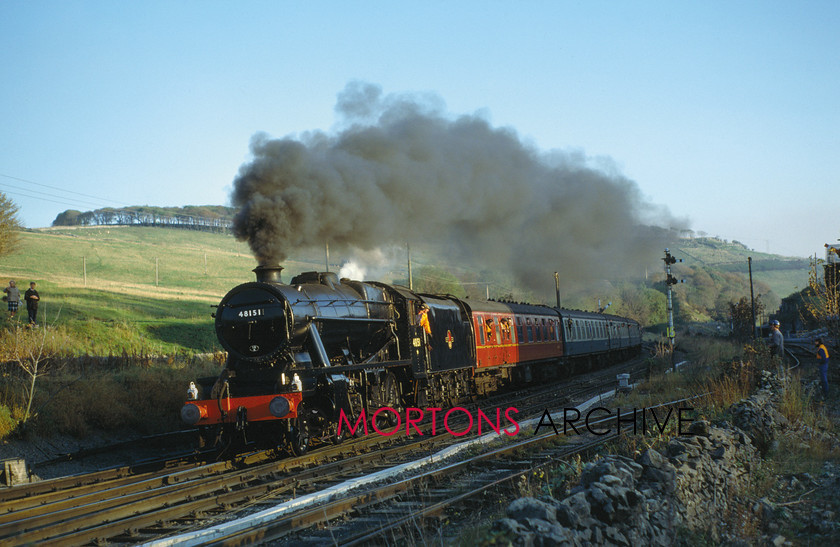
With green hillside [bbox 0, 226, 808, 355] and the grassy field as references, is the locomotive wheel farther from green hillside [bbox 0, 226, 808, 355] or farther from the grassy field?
the grassy field

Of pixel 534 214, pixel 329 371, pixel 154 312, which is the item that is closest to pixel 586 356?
pixel 534 214

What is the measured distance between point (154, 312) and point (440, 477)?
2765cm

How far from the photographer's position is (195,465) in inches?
420

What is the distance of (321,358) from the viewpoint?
11188 mm

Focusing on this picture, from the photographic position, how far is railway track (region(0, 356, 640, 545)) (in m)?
6.84

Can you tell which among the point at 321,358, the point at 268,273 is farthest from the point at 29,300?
the point at 321,358

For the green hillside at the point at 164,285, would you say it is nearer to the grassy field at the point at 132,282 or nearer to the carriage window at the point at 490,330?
the grassy field at the point at 132,282

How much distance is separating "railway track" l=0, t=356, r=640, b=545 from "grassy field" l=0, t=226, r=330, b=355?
32.8 ft

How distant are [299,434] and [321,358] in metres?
1.31

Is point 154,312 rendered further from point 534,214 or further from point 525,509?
point 525,509

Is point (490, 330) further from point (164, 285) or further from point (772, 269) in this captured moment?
point (772, 269)

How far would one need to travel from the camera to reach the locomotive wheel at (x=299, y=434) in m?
10.5

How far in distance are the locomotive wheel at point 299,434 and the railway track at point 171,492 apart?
0.24m

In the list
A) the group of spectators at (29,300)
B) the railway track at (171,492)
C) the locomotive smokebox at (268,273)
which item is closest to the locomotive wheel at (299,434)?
the railway track at (171,492)
